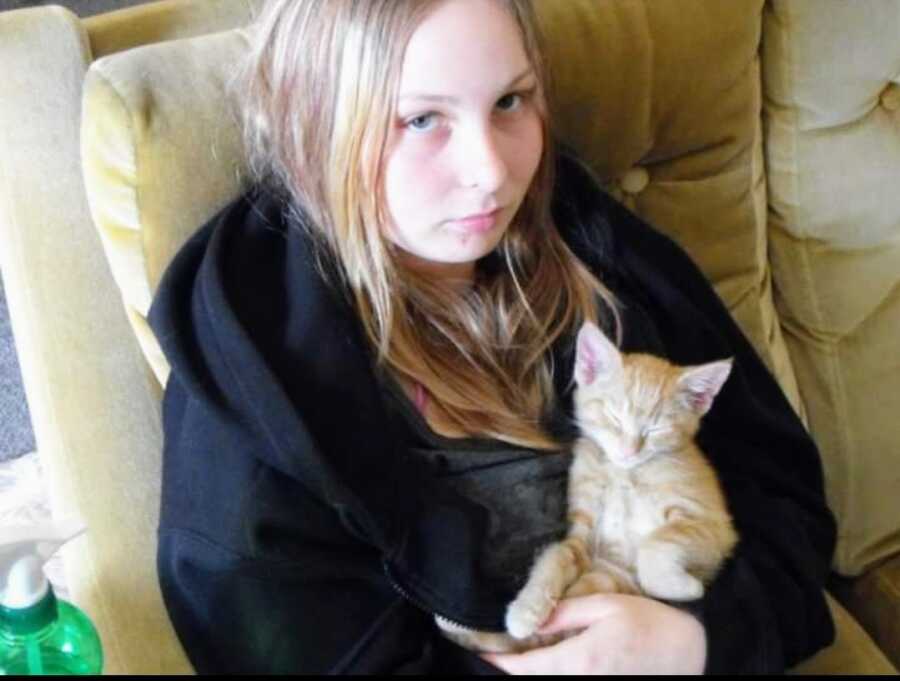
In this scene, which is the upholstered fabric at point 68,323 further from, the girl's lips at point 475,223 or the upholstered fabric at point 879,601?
the upholstered fabric at point 879,601

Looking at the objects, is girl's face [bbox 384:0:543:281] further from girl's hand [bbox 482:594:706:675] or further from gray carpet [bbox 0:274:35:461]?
gray carpet [bbox 0:274:35:461]

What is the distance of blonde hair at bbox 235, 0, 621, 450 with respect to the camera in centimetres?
99

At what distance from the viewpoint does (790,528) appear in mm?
1207

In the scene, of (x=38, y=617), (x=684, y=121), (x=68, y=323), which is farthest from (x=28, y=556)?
(x=684, y=121)

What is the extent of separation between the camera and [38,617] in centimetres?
88

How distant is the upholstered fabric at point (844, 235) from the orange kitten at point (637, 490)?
0.44m

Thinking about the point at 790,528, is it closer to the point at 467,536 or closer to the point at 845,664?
the point at 845,664

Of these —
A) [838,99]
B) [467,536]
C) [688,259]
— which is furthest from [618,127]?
[467,536]

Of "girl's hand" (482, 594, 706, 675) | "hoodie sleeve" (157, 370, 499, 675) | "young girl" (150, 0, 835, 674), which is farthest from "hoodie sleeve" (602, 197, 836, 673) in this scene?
"hoodie sleeve" (157, 370, 499, 675)

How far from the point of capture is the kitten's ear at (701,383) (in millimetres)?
1104

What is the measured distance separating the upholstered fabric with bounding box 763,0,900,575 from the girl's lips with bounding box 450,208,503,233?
0.60m

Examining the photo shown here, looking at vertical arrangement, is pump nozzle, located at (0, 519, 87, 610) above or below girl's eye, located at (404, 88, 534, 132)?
below

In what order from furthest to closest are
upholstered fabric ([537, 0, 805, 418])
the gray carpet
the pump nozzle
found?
the gray carpet < upholstered fabric ([537, 0, 805, 418]) < the pump nozzle

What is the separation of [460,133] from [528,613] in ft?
1.34
